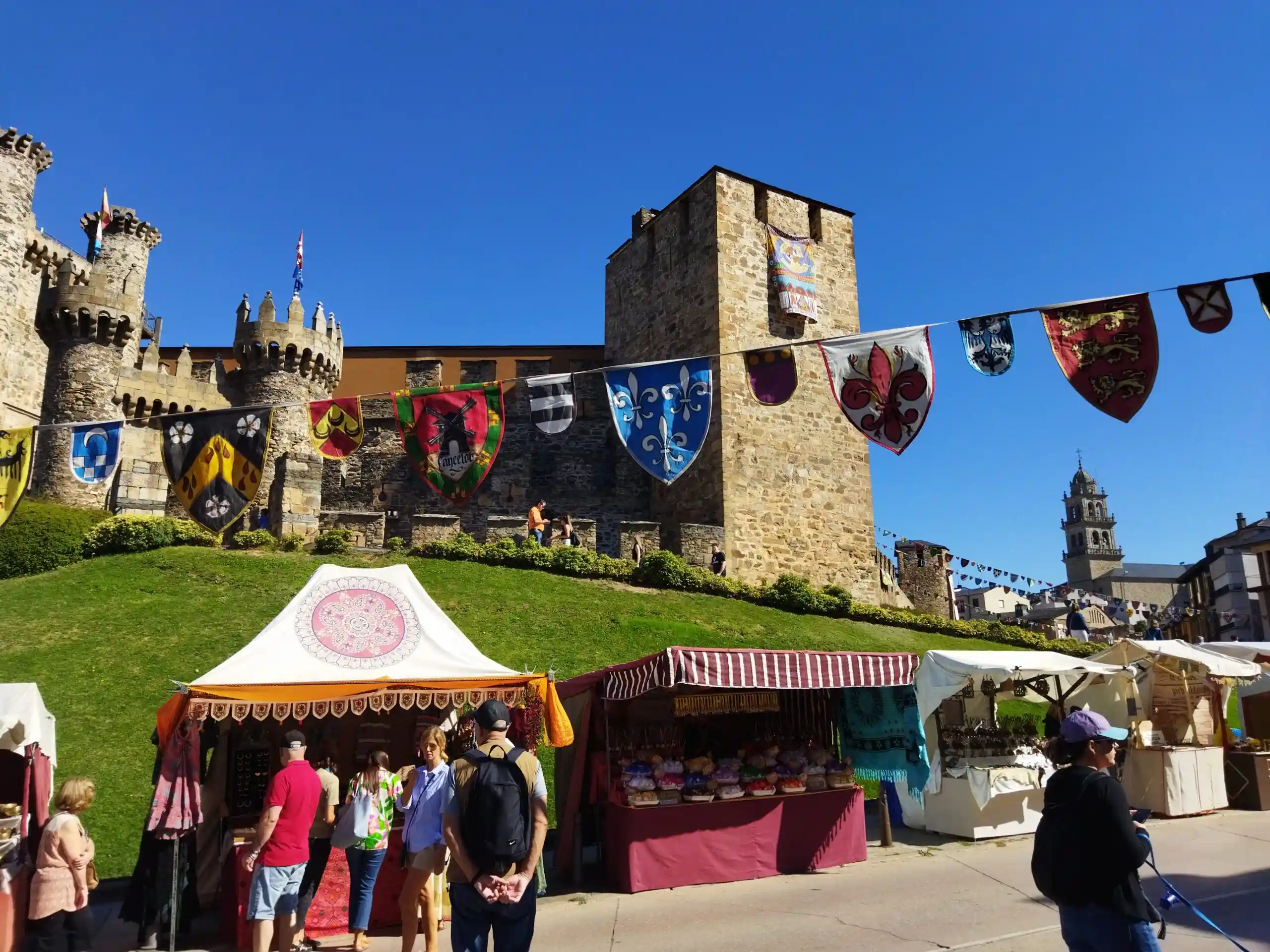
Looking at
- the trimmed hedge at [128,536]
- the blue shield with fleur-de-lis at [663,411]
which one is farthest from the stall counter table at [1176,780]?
the trimmed hedge at [128,536]

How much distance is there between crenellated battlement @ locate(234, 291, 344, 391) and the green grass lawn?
1253 cm

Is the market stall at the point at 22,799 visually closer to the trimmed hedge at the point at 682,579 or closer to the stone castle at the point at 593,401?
the trimmed hedge at the point at 682,579

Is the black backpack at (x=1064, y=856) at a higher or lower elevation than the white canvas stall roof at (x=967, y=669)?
lower

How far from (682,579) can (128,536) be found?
13.0 metres

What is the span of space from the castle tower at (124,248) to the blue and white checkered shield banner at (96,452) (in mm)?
27651

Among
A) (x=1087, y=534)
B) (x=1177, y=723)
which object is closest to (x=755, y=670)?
(x=1177, y=723)

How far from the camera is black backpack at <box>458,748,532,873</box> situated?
3.79m

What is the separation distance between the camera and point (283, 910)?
19.2ft

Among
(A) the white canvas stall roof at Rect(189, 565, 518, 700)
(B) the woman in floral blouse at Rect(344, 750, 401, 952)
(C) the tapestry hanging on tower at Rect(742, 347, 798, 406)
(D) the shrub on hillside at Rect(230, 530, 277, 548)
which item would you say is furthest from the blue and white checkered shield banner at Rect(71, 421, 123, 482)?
(D) the shrub on hillside at Rect(230, 530, 277, 548)

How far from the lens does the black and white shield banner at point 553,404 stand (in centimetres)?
1029

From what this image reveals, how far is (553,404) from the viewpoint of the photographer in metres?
10.4

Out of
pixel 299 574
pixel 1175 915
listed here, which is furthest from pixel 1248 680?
pixel 299 574

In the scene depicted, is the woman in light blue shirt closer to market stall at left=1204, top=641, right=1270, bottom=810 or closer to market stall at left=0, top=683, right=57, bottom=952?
market stall at left=0, top=683, right=57, bottom=952

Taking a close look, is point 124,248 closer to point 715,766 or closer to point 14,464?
point 14,464
